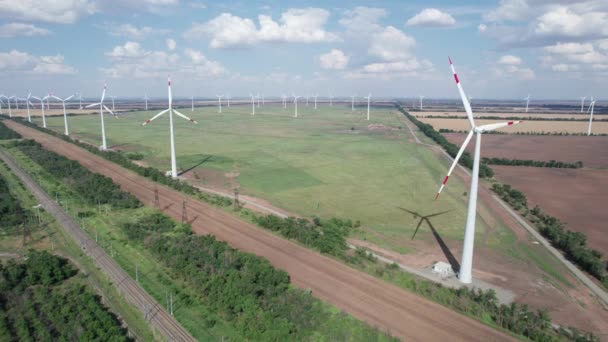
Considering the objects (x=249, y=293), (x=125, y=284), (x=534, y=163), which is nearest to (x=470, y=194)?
(x=249, y=293)

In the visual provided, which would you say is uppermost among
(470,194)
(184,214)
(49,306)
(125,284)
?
(470,194)

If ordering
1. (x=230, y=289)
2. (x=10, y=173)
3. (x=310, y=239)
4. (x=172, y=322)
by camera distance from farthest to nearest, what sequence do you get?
(x=10, y=173) < (x=310, y=239) < (x=230, y=289) < (x=172, y=322)

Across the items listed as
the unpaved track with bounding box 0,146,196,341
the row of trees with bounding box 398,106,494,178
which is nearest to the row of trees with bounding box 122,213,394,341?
the unpaved track with bounding box 0,146,196,341

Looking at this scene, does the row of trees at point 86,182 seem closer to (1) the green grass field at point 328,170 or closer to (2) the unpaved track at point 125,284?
(2) the unpaved track at point 125,284

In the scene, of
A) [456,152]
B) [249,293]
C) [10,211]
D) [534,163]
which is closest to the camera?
[249,293]

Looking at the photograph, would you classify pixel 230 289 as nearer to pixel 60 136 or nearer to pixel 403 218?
Result: pixel 403 218

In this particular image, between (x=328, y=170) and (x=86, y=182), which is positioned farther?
(x=328, y=170)

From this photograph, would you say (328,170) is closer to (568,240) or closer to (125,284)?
(568,240)

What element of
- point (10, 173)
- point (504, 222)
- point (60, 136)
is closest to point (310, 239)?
point (504, 222)
